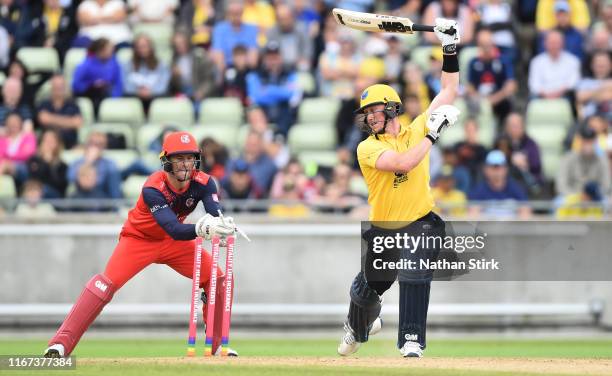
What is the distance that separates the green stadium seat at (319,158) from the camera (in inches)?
855

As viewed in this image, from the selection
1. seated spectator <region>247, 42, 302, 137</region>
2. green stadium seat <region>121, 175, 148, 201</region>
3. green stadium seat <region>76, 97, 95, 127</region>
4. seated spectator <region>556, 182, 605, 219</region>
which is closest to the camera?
seated spectator <region>556, 182, 605, 219</region>

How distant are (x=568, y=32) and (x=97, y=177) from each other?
24.7 ft

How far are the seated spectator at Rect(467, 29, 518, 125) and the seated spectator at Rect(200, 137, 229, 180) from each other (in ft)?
12.9

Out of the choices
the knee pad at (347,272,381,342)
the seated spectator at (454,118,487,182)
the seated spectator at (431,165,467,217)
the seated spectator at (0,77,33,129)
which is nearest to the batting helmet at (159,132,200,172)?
the knee pad at (347,272,381,342)

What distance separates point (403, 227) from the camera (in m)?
14.5

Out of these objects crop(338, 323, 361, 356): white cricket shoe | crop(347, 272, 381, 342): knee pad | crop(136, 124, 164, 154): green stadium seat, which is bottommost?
crop(338, 323, 361, 356): white cricket shoe

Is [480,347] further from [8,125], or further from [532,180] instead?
[8,125]

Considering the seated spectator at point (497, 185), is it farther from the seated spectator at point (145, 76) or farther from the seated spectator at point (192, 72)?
the seated spectator at point (145, 76)

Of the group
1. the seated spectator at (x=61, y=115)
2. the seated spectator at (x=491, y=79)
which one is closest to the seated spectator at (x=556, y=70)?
the seated spectator at (x=491, y=79)

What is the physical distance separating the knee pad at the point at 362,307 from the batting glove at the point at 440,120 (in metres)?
1.80

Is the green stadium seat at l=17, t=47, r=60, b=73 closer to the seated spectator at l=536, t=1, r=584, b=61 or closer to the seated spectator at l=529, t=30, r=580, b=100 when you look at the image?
the seated spectator at l=529, t=30, r=580, b=100

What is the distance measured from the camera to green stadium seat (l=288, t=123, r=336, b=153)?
73.3ft

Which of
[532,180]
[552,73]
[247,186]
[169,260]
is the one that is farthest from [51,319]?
[552,73]

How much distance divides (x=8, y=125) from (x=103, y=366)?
9257 mm
